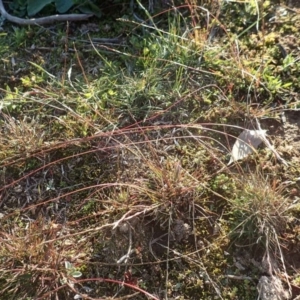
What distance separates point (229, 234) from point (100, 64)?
912mm

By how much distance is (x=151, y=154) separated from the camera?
6.67 ft

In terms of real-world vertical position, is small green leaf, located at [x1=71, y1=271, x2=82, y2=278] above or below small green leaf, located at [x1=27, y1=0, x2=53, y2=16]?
below

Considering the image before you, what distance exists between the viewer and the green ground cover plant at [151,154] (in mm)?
1806

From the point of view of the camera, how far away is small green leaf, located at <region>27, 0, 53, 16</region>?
245 cm

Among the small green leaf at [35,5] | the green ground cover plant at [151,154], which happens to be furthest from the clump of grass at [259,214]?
the small green leaf at [35,5]

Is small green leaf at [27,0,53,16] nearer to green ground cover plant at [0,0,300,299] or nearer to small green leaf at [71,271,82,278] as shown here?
green ground cover plant at [0,0,300,299]

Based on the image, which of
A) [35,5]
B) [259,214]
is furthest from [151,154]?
[35,5]

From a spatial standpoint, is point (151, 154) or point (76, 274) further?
point (151, 154)

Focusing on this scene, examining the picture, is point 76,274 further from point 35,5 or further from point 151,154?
point 35,5

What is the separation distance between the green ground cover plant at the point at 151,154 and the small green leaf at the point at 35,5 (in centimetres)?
9

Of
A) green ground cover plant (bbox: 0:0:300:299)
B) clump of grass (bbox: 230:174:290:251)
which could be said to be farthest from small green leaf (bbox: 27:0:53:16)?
clump of grass (bbox: 230:174:290:251)

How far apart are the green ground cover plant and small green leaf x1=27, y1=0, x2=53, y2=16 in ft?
0.30

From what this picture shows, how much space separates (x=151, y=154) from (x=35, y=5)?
0.92 metres

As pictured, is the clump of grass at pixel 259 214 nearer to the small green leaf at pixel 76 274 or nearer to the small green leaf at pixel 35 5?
the small green leaf at pixel 76 274
